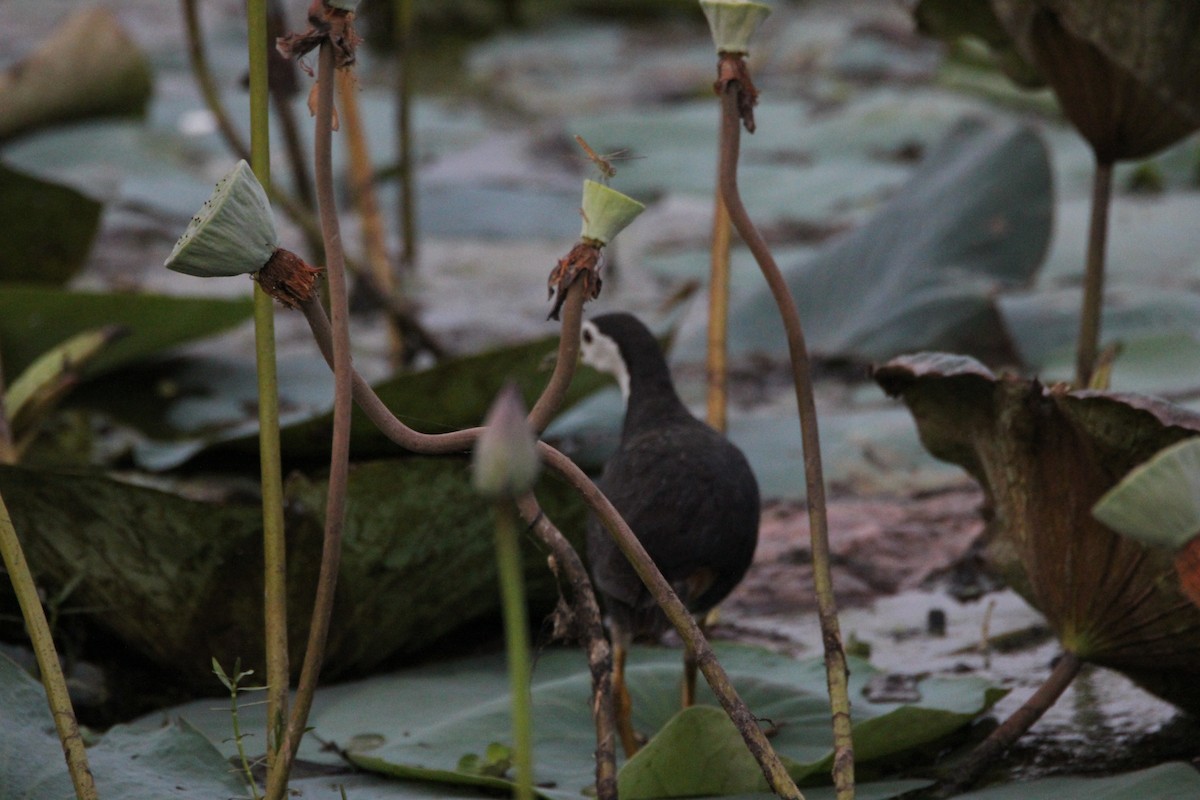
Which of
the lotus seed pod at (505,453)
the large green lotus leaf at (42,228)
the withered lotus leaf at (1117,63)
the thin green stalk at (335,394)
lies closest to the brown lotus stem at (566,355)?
the thin green stalk at (335,394)

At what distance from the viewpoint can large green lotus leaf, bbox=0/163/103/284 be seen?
245 centimetres

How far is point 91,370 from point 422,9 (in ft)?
13.9

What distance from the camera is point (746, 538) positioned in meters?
1.41

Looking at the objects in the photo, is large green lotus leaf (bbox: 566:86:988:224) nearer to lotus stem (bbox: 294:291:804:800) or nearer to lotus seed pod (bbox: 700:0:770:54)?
lotus seed pod (bbox: 700:0:770:54)

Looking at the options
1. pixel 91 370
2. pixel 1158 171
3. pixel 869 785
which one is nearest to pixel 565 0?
pixel 1158 171

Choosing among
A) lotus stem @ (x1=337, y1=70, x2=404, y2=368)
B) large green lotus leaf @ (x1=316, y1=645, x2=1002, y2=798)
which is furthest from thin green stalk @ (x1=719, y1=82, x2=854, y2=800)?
lotus stem @ (x1=337, y1=70, x2=404, y2=368)

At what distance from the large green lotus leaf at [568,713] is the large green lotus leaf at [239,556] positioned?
0.29 ft

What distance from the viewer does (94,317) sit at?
2271 mm

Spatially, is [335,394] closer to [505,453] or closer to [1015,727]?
[505,453]

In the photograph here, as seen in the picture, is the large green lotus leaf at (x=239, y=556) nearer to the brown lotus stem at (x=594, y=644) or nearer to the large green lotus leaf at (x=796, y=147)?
the brown lotus stem at (x=594, y=644)

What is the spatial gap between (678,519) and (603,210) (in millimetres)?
555

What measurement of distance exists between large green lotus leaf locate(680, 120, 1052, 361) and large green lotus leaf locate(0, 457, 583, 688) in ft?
3.51

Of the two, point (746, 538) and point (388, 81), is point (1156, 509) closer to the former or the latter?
point (746, 538)

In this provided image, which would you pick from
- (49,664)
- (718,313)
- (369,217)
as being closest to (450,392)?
(718,313)
